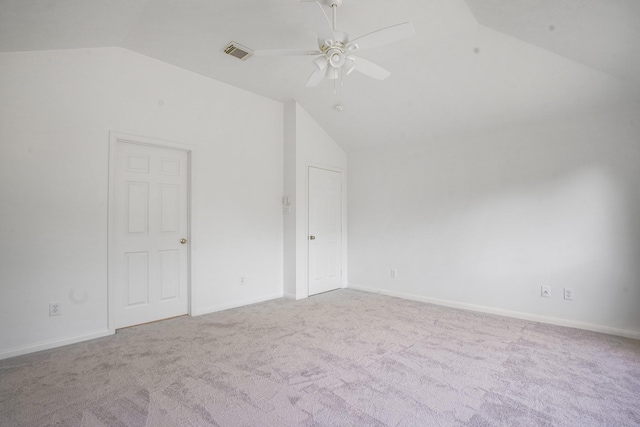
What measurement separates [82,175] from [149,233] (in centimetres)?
86

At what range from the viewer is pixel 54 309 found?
290 cm

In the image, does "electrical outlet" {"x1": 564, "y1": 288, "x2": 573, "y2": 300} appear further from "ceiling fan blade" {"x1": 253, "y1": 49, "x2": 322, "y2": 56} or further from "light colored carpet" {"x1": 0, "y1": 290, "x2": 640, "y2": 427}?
"ceiling fan blade" {"x1": 253, "y1": 49, "x2": 322, "y2": 56}

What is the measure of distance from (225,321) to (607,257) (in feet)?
13.2

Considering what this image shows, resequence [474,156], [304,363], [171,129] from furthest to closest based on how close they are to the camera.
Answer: [474,156]
[171,129]
[304,363]

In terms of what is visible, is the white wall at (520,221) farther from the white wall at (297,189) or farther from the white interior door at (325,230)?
the white wall at (297,189)

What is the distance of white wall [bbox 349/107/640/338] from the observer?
3166mm

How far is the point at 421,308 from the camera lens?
4172 mm

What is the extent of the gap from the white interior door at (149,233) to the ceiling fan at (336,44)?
194 centimetres

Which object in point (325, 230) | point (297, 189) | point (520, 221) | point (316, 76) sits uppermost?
point (316, 76)

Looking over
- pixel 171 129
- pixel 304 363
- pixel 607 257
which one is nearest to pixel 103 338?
pixel 304 363

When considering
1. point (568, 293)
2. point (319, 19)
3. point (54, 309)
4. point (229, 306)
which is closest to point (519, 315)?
point (568, 293)

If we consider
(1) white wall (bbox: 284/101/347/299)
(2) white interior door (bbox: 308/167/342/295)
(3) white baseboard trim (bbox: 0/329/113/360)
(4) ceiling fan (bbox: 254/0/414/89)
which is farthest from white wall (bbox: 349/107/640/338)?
(3) white baseboard trim (bbox: 0/329/113/360)

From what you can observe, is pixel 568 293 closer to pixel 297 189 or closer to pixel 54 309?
pixel 297 189

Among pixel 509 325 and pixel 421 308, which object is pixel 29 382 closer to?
pixel 421 308
